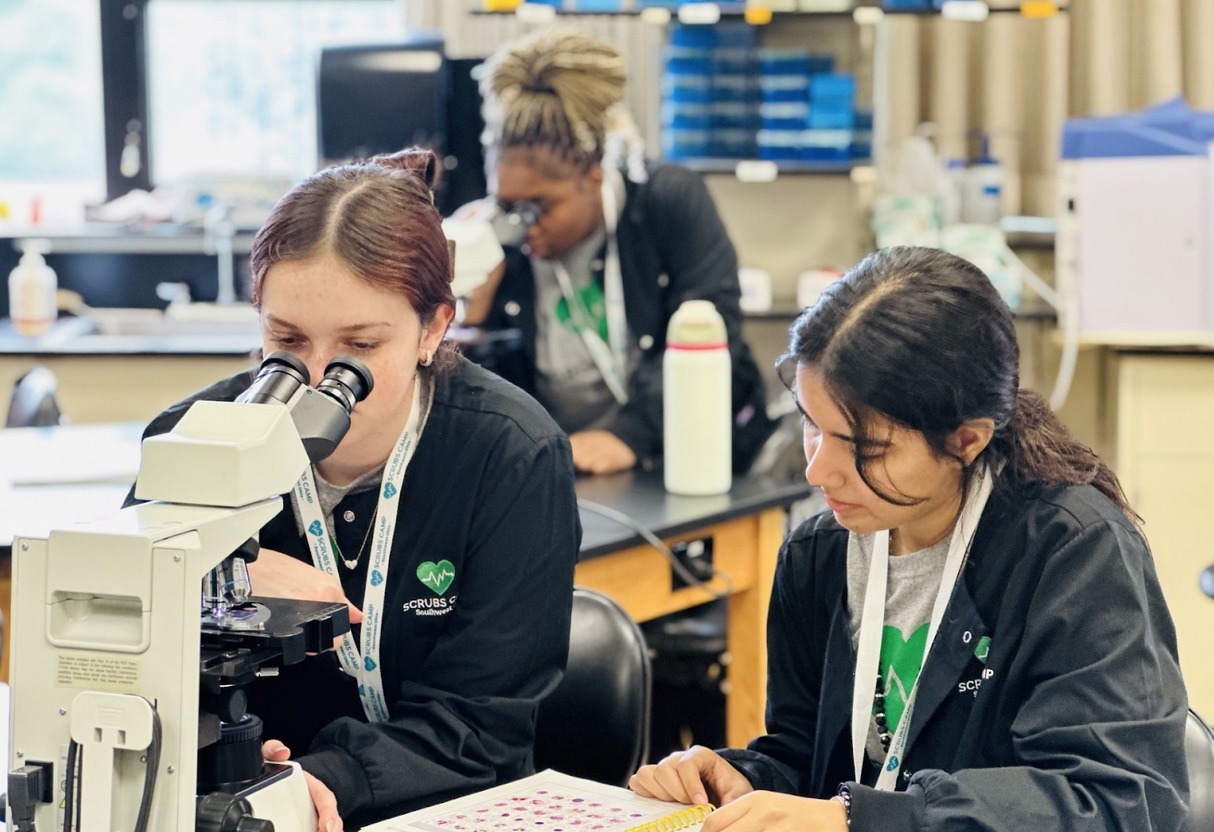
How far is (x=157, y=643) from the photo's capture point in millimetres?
986

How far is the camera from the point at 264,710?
1.58m

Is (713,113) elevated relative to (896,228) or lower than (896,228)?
elevated

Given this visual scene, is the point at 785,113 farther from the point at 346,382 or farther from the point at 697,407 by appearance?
the point at 346,382

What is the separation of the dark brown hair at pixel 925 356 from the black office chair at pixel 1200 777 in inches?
7.7

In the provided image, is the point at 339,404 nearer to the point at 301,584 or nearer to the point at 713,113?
the point at 301,584

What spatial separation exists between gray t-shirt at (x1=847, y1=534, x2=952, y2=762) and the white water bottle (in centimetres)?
112

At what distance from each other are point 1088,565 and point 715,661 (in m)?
1.86

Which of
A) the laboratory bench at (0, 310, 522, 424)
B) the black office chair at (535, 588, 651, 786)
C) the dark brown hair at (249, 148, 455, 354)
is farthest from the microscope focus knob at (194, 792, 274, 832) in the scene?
the laboratory bench at (0, 310, 522, 424)

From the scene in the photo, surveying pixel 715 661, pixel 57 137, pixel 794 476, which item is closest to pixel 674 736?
pixel 715 661

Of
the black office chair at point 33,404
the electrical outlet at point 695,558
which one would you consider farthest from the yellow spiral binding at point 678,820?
the black office chair at point 33,404

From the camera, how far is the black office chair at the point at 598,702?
1692mm

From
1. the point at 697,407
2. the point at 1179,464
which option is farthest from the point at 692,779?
the point at 1179,464

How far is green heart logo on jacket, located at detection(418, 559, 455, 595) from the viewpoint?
4.98ft

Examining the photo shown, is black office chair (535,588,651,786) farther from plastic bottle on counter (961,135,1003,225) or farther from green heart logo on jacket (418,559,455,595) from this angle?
plastic bottle on counter (961,135,1003,225)
